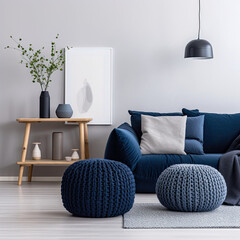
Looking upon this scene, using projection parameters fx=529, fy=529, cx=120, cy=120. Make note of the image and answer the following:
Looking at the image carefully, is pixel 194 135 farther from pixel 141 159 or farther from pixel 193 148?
pixel 141 159

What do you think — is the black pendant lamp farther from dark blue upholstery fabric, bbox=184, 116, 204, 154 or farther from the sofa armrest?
the sofa armrest

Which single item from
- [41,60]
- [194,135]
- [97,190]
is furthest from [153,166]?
[41,60]

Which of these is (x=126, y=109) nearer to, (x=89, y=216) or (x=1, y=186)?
(x=1, y=186)

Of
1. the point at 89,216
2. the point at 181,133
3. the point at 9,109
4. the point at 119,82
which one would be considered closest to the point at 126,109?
the point at 119,82

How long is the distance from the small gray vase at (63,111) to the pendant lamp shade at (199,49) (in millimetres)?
1534

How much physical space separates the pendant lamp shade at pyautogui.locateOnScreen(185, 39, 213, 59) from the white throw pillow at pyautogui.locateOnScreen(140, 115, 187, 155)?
0.75 meters

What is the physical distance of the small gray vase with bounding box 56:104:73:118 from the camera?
20.5 ft

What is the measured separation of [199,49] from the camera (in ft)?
19.9

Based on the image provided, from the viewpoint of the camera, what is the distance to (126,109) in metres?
6.57

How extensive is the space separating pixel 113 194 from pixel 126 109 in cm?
279

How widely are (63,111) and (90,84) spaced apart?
1.80 ft

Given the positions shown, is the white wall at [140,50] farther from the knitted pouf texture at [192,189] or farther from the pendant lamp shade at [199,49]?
the knitted pouf texture at [192,189]

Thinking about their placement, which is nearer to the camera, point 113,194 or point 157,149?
point 113,194

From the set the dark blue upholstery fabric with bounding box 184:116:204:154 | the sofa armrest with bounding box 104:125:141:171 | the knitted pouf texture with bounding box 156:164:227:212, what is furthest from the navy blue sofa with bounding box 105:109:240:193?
the knitted pouf texture with bounding box 156:164:227:212
